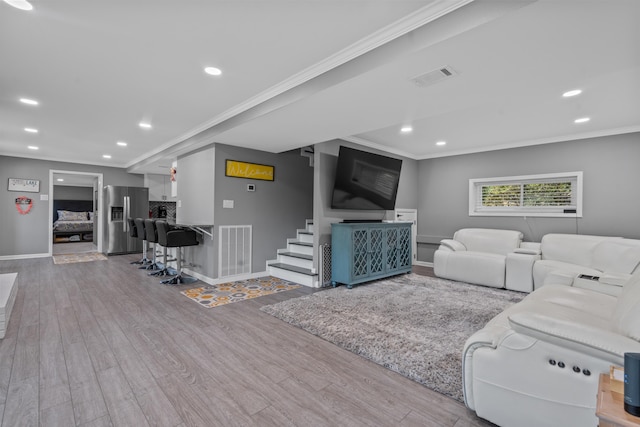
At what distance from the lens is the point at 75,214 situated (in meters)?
10.5

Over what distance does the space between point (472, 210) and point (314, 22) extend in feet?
16.5

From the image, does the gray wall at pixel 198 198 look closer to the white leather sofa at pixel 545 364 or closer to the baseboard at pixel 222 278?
the baseboard at pixel 222 278

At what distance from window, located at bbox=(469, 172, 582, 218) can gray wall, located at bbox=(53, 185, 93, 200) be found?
13.5 m

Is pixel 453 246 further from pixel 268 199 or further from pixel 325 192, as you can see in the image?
pixel 268 199

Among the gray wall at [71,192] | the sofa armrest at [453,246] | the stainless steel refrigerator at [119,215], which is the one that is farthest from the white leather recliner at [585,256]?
the gray wall at [71,192]

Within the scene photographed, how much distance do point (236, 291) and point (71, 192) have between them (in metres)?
11.0

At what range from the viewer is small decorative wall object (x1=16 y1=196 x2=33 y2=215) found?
21.7 ft

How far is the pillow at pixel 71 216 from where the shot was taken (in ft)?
33.4

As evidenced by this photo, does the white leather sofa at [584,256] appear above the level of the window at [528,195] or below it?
below

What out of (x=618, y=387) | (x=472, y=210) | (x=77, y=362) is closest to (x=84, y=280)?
(x=77, y=362)

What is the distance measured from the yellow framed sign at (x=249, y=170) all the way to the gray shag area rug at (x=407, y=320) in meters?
2.29

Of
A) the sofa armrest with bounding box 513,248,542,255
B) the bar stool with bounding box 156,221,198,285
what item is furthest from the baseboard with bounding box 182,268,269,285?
the sofa armrest with bounding box 513,248,542,255

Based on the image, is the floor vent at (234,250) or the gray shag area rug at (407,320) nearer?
the gray shag area rug at (407,320)

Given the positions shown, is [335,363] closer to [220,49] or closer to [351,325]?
[351,325]
